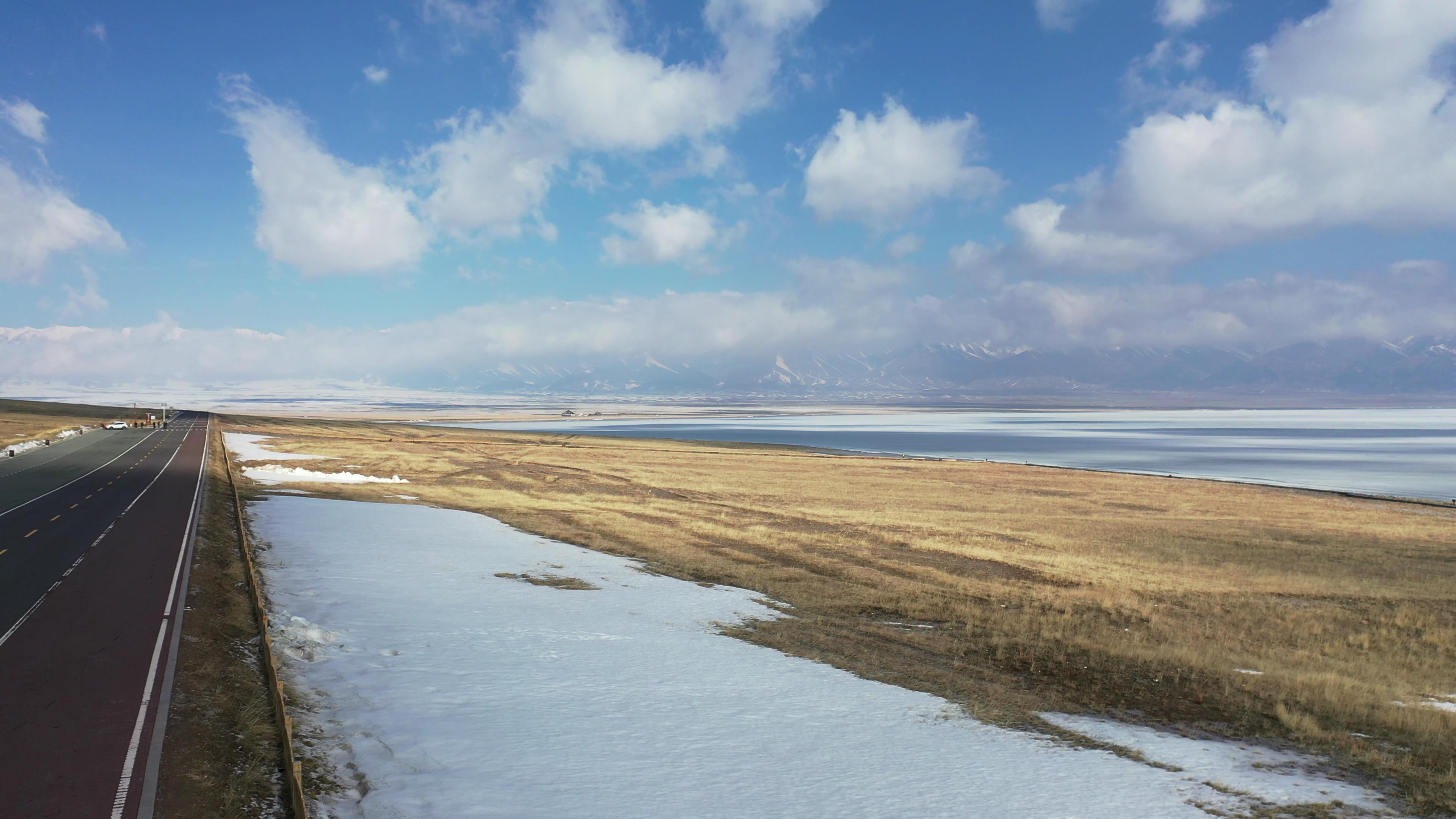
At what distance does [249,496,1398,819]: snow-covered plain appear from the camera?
32.9 feet

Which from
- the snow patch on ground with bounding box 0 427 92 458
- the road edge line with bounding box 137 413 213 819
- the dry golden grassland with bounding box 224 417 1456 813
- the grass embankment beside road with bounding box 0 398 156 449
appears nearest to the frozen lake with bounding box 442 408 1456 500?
the dry golden grassland with bounding box 224 417 1456 813

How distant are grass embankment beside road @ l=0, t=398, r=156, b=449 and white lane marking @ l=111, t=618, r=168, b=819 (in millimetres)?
77713

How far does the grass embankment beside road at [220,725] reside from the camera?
30.1 ft

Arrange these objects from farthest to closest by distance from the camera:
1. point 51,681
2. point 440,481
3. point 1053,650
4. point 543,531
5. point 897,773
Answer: point 440,481 → point 543,531 → point 1053,650 → point 51,681 → point 897,773

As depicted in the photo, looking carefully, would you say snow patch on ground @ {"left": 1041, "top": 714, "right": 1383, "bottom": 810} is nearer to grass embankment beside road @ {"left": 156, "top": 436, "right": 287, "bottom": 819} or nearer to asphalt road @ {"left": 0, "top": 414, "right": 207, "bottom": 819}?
grass embankment beside road @ {"left": 156, "top": 436, "right": 287, "bottom": 819}

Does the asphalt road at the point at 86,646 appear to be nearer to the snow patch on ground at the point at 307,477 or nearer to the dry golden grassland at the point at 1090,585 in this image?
the dry golden grassland at the point at 1090,585

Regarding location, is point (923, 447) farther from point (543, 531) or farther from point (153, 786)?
point (153, 786)

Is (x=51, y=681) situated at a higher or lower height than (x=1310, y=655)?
higher

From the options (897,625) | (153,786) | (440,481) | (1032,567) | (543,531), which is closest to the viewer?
(153,786)

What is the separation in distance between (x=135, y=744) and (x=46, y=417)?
165m

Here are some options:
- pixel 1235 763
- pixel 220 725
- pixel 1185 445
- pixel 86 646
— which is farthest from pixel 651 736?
pixel 1185 445

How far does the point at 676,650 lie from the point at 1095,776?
8.25m

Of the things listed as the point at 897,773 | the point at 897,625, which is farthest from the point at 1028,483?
the point at 897,773

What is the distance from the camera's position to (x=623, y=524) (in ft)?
116
